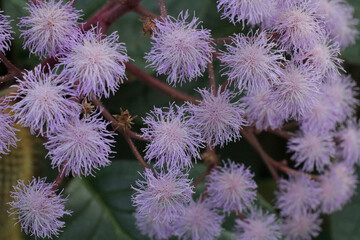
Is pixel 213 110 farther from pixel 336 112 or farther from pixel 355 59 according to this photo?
pixel 355 59

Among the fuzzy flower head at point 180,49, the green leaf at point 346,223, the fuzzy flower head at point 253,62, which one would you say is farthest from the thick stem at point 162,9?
the green leaf at point 346,223

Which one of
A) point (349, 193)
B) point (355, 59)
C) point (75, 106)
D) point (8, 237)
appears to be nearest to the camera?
point (75, 106)

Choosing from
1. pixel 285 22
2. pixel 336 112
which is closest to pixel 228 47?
pixel 285 22

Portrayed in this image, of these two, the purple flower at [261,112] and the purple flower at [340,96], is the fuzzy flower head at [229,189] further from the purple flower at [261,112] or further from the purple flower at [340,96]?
the purple flower at [340,96]

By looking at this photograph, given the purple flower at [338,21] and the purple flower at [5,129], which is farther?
the purple flower at [338,21]

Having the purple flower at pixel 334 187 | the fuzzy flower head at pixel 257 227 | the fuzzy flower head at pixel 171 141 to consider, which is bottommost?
the fuzzy flower head at pixel 257 227

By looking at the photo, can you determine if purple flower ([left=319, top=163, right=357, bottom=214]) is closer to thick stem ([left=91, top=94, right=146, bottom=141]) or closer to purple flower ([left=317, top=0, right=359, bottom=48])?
purple flower ([left=317, top=0, right=359, bottom=48])
